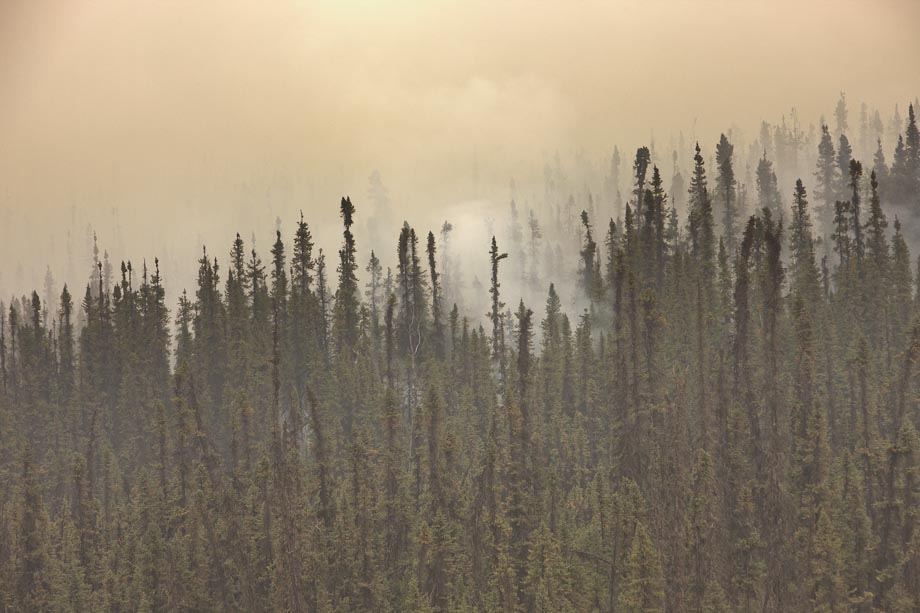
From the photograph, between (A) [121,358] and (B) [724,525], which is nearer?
(B) [724,525]

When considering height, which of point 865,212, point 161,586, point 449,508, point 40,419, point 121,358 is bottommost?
point 161,586

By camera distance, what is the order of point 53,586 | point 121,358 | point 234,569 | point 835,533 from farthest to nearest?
point 121,358
point 234,569
point 53,586
point 835,533

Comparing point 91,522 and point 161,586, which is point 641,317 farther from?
point 91,522

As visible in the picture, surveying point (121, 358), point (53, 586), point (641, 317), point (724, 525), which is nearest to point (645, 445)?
point (724, 525)

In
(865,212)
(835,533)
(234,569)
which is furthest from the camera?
(865,212)

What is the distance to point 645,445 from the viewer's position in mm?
72938

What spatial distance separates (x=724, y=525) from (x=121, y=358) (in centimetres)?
8565

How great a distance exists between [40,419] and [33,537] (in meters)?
48.9

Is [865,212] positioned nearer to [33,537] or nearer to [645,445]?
[645,445]

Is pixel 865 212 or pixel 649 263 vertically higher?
pixel 865 212

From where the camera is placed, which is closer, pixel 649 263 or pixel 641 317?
pixel 641 317

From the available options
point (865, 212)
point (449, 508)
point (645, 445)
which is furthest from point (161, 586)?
point (865, 212)

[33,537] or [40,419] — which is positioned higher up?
[40,419]

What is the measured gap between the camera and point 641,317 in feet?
270
